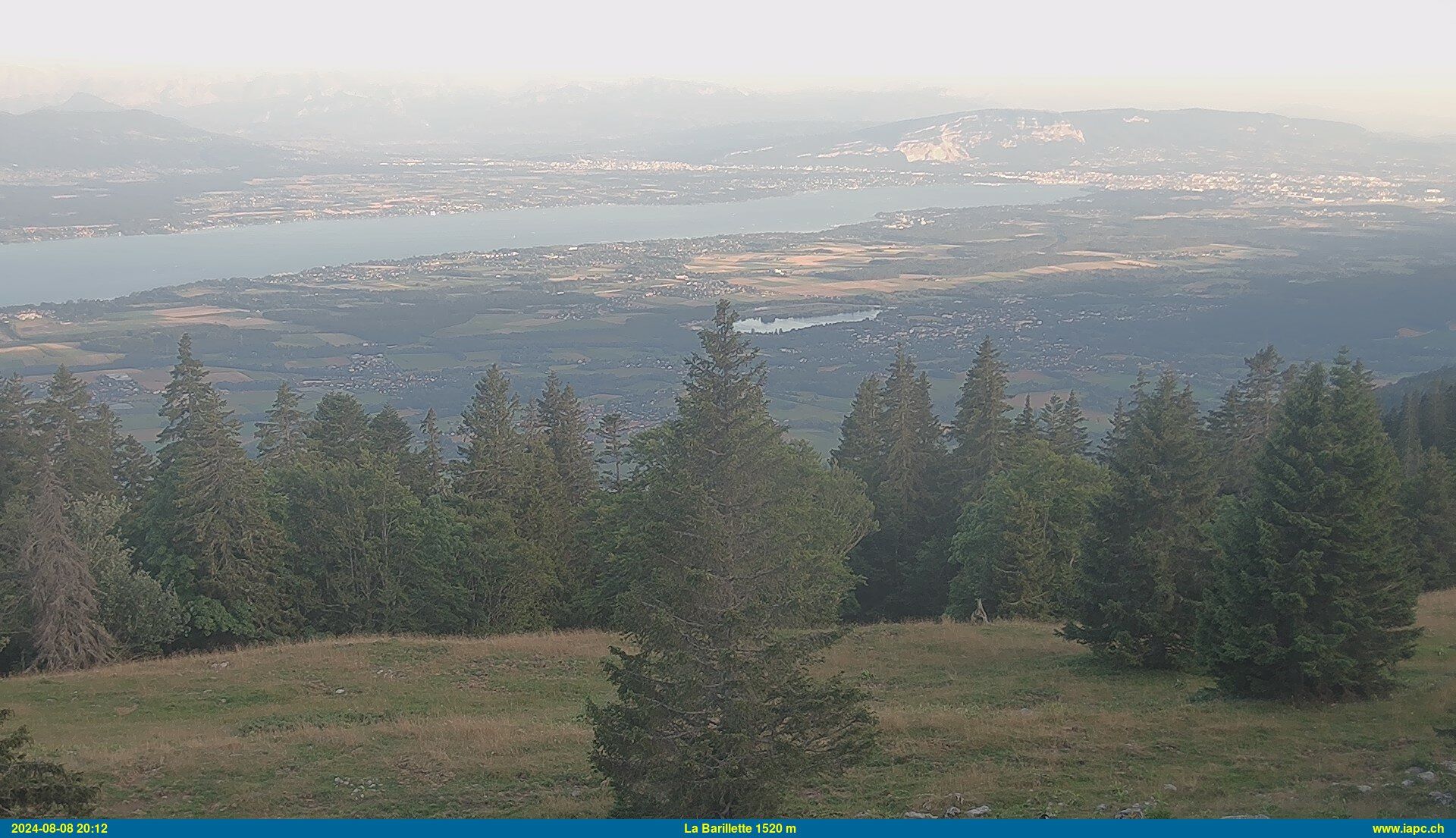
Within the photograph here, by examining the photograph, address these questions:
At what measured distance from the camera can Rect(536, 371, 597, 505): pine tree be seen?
50.6m

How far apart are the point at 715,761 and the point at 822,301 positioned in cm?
16496

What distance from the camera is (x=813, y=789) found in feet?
53.7

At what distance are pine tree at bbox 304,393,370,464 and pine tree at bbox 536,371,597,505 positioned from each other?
7675 mm

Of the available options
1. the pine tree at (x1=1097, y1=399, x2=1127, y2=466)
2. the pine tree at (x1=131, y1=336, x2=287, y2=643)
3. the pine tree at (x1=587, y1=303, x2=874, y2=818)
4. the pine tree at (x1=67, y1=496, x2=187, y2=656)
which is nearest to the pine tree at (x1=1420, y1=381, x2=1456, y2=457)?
the pine tree at (x1=1097, y1=399, x2=1127, y2=466)

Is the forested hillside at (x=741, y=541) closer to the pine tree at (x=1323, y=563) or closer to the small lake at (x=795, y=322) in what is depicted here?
the pine tree at (x=1323, y=563)

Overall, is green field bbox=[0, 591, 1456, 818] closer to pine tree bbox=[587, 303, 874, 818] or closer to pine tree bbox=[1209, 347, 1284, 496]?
pine tree bbox=[587, 303, 874, 818]

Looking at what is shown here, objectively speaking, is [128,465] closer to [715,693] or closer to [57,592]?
[57,592]

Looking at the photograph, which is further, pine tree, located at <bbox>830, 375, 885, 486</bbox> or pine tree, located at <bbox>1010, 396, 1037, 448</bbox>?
pine tree, located at <bbox>830, 375, 885, 486</bbox>

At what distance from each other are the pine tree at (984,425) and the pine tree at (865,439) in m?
4.06

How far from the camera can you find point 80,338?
13938 cm

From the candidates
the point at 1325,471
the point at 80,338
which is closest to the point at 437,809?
the point at 1325,471

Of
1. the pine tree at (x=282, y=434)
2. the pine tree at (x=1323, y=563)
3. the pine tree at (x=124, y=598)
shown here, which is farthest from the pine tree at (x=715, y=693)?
the pine tree at (x=282, y=434)

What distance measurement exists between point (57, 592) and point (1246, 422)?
147 ft

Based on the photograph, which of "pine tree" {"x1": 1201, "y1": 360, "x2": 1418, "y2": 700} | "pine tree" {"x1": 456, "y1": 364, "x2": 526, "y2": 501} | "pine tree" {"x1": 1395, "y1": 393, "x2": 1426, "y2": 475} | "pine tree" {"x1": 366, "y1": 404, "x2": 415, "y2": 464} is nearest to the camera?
"pine tree" {"x1": 1201, "y1": 360, "x2": 1418, "y2": 700}
